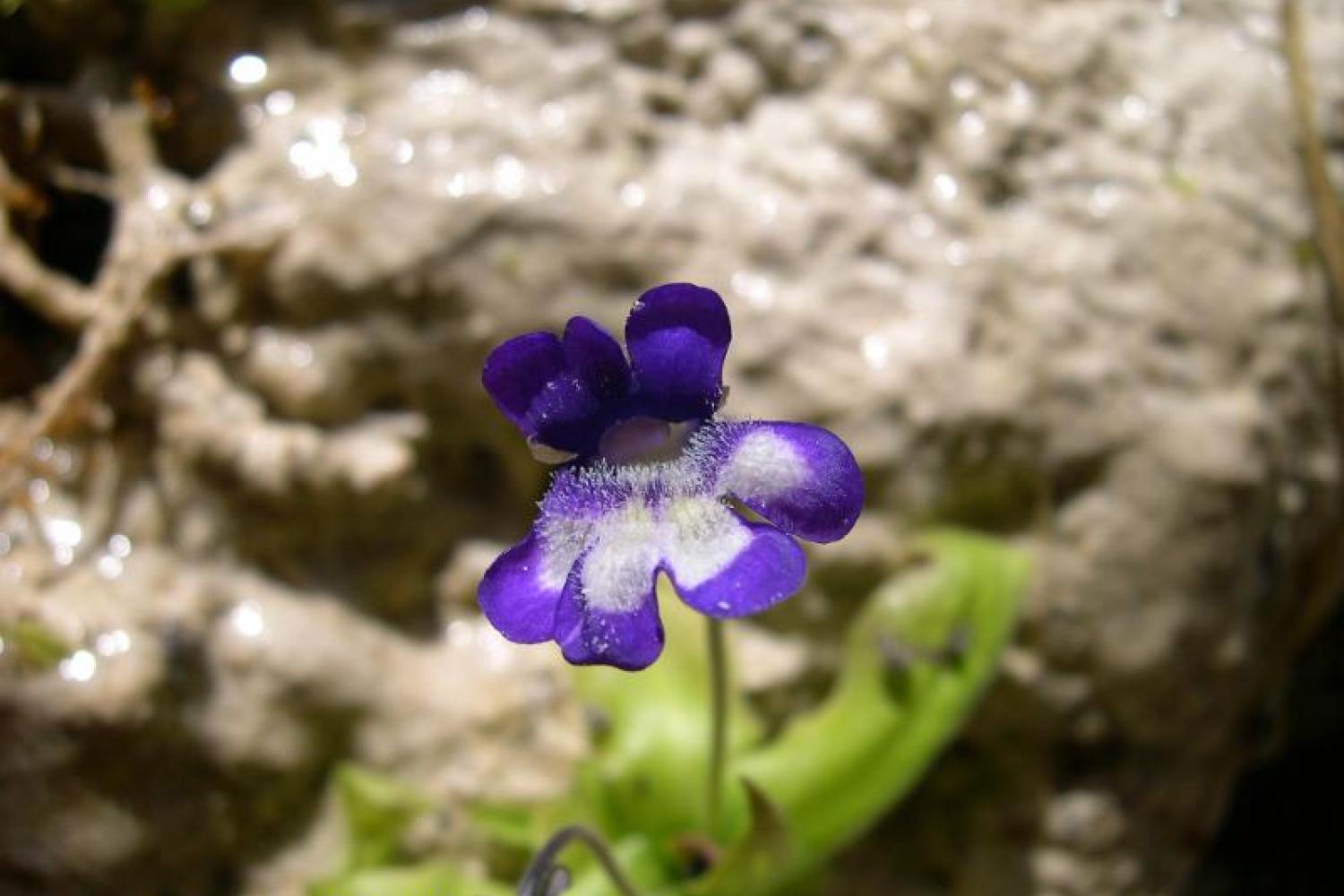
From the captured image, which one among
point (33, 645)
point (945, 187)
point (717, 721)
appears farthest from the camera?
point (945, 187)

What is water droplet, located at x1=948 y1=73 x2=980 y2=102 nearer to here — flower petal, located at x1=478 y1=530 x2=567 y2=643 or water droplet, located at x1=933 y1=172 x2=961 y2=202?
water droplet, located at x1=933 y1=172 x2=961 y2=202

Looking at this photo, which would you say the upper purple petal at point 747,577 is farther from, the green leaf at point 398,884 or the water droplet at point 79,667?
the water droplet at point 79,667

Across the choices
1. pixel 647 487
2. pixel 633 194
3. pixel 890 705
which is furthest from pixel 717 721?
pixel 633 194

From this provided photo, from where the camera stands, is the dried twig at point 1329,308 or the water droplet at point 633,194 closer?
the water droplet at point 633,194

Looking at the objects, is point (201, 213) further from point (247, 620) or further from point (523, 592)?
point (523, 592)

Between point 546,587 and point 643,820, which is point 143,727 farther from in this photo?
point 546,587

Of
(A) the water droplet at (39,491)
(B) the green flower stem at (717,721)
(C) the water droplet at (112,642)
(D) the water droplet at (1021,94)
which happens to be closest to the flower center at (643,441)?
(B) the green flower stem at (717,721)

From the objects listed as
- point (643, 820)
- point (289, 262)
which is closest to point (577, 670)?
point (643, 820)
